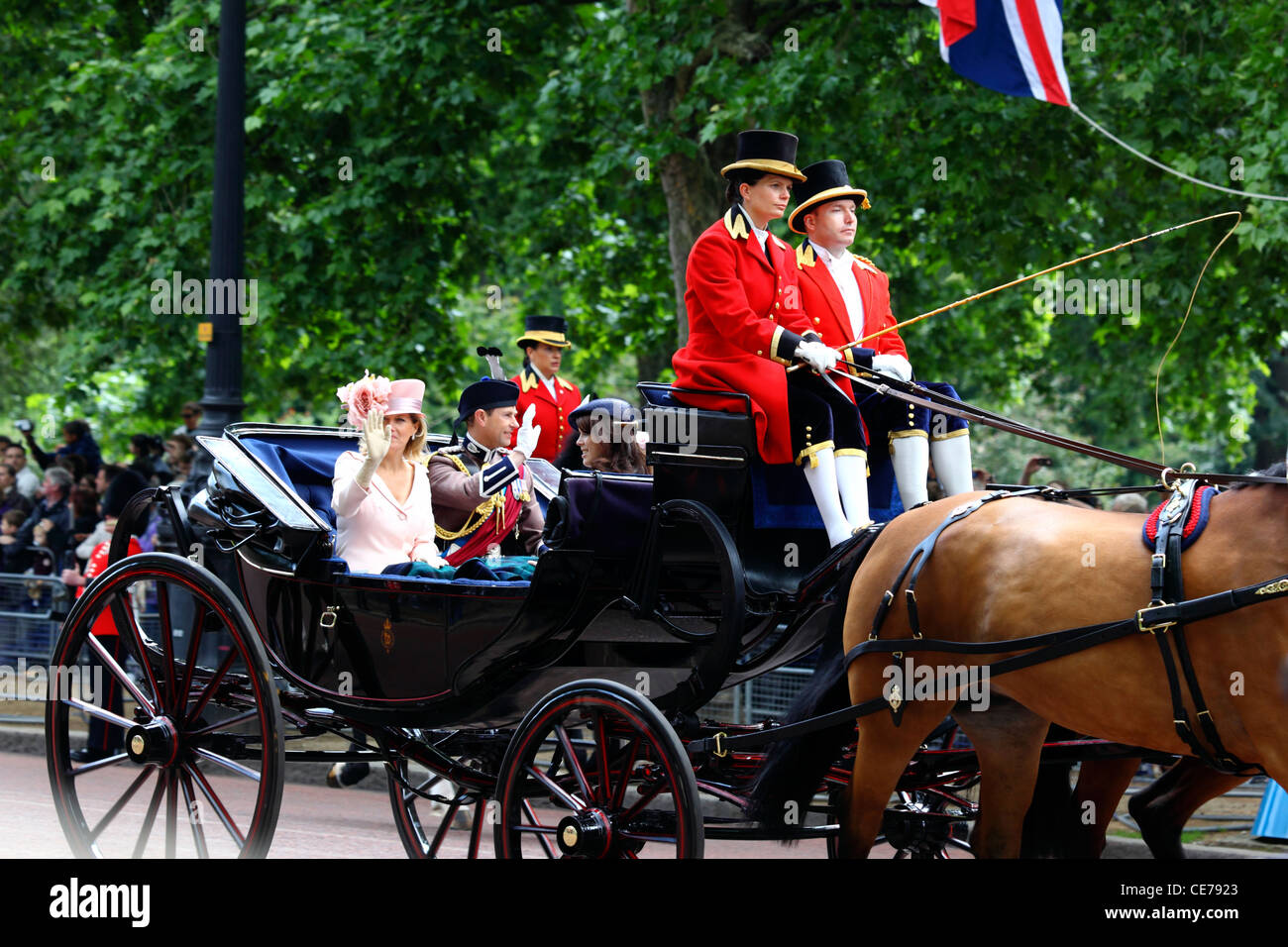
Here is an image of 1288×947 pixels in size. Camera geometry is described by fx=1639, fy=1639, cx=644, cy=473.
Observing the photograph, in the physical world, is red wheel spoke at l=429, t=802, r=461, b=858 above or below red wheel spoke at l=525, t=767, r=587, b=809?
below

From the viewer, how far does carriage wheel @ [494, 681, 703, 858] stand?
483 cm

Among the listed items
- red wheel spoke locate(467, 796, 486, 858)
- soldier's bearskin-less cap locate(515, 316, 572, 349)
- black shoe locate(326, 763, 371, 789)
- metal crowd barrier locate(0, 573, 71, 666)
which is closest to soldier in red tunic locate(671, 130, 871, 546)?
red wheel spoke locate(467, 796, 486, 858)

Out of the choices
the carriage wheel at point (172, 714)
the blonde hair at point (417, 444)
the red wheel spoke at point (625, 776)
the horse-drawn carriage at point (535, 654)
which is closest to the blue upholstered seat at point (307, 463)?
the horse-drawn carriage at point (535, 654)

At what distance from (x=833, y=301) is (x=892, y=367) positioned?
18.4 inches

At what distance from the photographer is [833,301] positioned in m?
6.17

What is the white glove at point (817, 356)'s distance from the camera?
559 cm

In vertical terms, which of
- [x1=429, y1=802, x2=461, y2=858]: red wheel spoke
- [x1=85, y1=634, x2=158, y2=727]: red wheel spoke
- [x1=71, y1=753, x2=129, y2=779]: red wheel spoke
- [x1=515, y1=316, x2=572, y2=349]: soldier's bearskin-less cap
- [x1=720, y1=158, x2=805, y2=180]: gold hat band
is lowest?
[x1=429, y1=802, x2=461, y2=858]: red wheel spoke

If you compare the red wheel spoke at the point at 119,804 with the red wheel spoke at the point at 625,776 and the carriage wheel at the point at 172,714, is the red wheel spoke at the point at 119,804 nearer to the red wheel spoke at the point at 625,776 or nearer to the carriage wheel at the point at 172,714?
the carriage wheel at the point at 172,714

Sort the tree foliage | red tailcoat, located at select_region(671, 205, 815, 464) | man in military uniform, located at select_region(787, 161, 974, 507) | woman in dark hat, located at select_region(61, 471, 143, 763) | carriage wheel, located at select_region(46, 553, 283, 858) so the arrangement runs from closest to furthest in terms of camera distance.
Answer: carriage wheel, located at select_region(46, 553, 283, 858) < red tailcoat, located at select_region(671, 205, 815, 464) < man in military uniform, located at select_region(787, 161, 974, 507) < woman in dark hat, located at select_region(61, 471, 143, 763) < the tree foliage

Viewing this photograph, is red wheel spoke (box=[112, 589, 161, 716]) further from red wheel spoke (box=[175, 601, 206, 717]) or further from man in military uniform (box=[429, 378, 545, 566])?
man in military uniform (box=[429, 378, 545, 566])

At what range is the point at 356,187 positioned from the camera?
44.5ft

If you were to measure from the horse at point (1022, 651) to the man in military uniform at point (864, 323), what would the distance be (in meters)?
0.53

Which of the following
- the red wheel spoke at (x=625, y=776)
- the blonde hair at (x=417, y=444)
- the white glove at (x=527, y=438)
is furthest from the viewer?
the white glove at (x=527, y=438)
